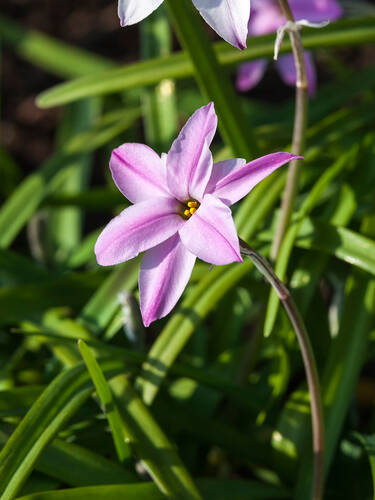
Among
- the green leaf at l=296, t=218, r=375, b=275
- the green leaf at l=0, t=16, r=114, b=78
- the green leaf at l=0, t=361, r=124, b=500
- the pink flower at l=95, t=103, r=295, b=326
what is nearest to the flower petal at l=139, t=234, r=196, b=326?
the pink flower at l=95, t=103, r=295, b=326

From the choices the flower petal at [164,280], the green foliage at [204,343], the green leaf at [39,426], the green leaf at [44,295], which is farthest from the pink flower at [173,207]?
the green leaf at [44,295]

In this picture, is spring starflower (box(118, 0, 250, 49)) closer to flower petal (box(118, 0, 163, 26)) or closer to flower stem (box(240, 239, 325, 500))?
flower petal (box(118, 0, 163, 26))

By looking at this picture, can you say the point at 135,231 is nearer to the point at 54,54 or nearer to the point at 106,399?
the point at 106,399

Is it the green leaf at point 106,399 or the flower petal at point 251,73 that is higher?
the flower petal at point 251,73

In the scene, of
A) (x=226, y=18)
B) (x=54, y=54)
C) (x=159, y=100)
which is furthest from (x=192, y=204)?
(x=54, y=54)

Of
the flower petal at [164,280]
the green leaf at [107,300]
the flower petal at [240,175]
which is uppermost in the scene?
the flower petal at [240,175]

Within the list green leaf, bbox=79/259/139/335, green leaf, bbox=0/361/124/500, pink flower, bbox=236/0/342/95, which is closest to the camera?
green leaf, bbox=0/361/124/500

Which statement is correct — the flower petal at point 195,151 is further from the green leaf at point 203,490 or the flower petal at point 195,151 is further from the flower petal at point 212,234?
the green leaf at point 203,490

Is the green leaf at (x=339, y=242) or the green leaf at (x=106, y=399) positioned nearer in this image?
the green leaf at (x=106, y=399)
